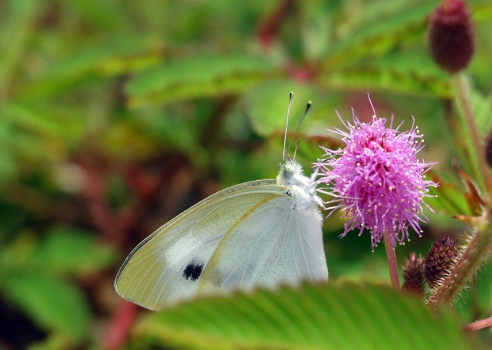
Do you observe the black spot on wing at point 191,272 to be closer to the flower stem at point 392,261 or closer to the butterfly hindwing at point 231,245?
the butterfly hindwing at point 231,245

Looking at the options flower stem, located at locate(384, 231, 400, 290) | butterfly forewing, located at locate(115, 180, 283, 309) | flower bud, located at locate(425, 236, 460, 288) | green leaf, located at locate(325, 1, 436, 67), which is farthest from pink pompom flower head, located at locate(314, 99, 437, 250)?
green leaf, located at locate(325, 1, 436, 67)

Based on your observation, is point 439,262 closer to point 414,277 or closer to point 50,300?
point 414,277

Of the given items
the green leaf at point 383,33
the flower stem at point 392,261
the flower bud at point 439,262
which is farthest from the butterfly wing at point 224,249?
the green leaf at point 383,33

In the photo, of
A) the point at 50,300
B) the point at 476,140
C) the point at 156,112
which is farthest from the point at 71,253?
the point at 476,140

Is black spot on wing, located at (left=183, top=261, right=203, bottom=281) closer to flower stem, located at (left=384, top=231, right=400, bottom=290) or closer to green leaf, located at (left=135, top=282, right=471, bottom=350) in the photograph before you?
flower stem, located at (left=384, top=231, right=400, bottom=290)

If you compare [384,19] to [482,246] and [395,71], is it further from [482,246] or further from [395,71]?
[482,246]

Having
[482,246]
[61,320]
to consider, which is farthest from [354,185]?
[61,320]
